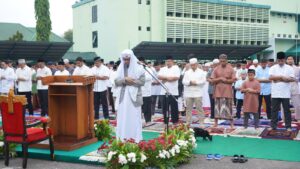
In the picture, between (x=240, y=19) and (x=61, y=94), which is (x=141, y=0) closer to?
(x=240, y=19)

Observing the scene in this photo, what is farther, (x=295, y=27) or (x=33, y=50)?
(x=295, y=27)

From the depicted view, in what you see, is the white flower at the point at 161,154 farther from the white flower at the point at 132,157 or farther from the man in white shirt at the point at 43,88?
the man in white shirt at the point at 43,88

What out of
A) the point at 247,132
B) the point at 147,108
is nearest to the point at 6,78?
the point at 147,108

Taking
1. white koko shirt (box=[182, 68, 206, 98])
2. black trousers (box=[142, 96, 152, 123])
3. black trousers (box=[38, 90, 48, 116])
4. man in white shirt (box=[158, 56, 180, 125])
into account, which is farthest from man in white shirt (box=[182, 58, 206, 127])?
black trousers (box=[38, 90, 48, 116])

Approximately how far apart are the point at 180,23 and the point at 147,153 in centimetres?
2979

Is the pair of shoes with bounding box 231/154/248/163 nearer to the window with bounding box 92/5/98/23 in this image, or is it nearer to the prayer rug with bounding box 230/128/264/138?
the prayer rug with bounding box 230/128/264/138

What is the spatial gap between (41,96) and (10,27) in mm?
35144

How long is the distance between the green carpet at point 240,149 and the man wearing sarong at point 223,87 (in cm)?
107

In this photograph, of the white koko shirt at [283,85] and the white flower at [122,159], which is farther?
the white koko shirt at [283,85]

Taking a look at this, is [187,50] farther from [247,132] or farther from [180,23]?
[247,132]

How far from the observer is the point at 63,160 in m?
7.23

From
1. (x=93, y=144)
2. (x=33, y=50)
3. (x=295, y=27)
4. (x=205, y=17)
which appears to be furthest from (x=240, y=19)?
(x=93, y=144)

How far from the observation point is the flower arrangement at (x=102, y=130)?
8500 mm

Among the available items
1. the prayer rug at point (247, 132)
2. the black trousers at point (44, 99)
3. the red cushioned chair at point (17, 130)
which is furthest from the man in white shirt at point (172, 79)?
the red cushioned chair at point (17, 130)
